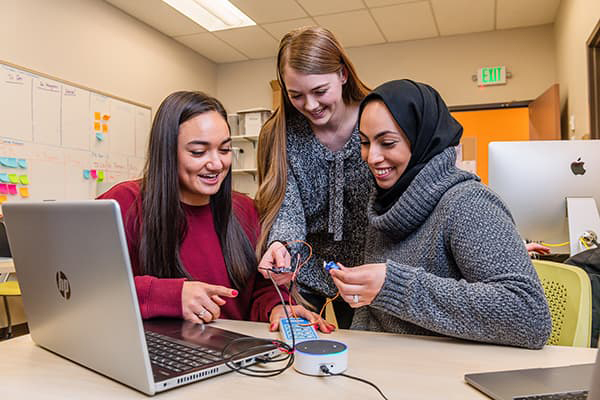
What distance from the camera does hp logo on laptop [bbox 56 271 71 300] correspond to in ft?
2.40

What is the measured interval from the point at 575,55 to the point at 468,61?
129 centimetres

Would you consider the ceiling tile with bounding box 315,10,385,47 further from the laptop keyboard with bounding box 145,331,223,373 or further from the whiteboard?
the laptop keyboard with bounding box 145,331,223,373

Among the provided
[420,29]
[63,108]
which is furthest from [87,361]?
[420,29]

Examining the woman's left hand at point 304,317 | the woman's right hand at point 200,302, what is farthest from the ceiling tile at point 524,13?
the woman's right hand at point 200,302

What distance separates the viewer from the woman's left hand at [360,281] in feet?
2.81

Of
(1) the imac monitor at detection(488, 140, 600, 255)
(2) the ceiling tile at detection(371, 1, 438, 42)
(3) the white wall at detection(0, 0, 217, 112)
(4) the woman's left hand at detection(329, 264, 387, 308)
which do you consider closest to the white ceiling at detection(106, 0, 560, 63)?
(2) the ceiling tile at detection(371, 1, 438, 42)

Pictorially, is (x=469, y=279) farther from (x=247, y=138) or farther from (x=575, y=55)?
(x=247, y=138)

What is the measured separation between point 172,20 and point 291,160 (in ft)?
10.5

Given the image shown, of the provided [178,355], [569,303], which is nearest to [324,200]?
[569,303]

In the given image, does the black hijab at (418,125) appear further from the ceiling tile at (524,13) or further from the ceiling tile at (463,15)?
the ceiling tile at (524,13)

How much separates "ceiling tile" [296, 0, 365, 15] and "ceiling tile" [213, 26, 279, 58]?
627 millimetres

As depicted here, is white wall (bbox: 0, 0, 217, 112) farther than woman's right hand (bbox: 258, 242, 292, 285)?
Yes

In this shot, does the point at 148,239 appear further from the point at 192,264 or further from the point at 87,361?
the point at 87,361

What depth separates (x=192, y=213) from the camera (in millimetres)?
1309
